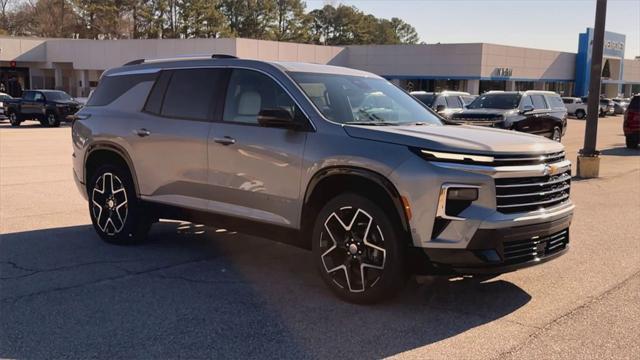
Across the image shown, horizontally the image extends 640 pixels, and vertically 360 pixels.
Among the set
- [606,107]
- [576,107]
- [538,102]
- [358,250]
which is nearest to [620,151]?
[538,102]

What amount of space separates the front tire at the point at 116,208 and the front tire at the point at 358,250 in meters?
2.56

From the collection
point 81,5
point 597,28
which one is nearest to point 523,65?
point 597,28

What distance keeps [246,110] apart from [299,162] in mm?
923

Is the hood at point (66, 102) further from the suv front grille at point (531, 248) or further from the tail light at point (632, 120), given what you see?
the suv front grille at point (531, 248)

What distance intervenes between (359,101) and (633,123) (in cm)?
1944

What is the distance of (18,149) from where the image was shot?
18.6 metres

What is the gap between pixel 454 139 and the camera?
5078 mm

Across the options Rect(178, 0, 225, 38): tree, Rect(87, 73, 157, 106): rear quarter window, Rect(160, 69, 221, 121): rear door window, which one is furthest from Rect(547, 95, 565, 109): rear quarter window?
Rect(178, 0, 225, 38): tree

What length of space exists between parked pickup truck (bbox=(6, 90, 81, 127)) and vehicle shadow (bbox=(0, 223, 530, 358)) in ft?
83.2

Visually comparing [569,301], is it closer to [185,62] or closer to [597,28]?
[185,62]

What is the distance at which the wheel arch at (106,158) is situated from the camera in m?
7.07

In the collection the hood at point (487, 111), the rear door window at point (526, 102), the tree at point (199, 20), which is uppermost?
the tree at point (199, 20)

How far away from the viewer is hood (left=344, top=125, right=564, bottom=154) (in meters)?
4.91

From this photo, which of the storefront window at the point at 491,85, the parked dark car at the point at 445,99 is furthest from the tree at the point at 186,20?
the parked dark car at the point at 445,99
